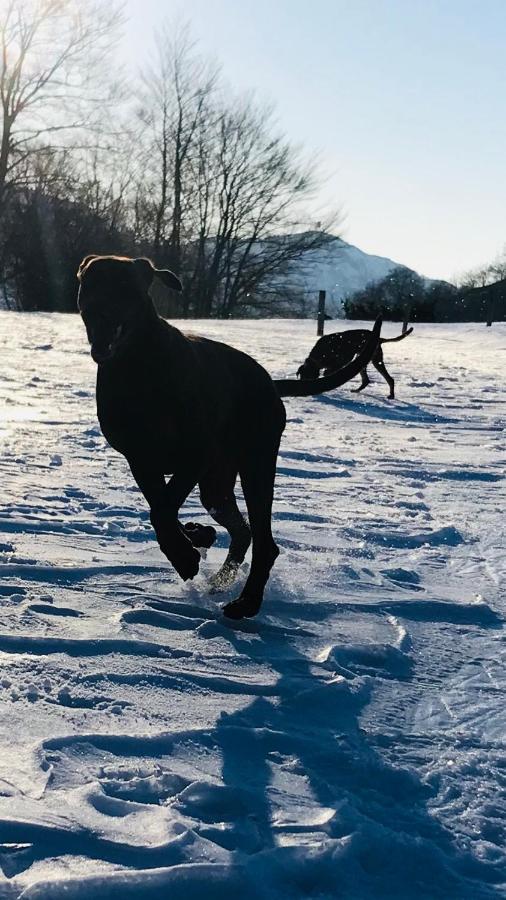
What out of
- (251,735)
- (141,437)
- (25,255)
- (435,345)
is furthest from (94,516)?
(25,255)

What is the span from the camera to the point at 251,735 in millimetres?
2445

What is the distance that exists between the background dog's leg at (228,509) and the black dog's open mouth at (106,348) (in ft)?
2.81

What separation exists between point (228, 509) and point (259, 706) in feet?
4.62

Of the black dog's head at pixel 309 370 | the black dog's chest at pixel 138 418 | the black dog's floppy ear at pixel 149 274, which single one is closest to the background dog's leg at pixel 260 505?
the black dog's chest at pixel 138 418

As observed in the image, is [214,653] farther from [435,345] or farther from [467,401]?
[435,345]

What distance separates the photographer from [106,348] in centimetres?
321

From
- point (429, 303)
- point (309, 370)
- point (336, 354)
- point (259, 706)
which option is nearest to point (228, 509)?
point (259, 706)

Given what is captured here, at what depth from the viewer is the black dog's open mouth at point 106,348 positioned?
318 cm

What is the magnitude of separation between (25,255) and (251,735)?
111ft

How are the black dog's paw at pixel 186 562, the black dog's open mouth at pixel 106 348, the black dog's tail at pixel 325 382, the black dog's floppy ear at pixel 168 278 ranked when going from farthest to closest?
the black dog's tail at pixel 325 382 < the black dog's floppy ear at pixel 168 278 < the black dog's paw at pixel 186 562 < the black dog's open mouth at pixel 106 348

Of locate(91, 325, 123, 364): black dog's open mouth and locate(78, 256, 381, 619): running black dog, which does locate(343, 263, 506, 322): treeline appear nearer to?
locate(78, 256, 381, 619): running black dog

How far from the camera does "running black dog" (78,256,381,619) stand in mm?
3256

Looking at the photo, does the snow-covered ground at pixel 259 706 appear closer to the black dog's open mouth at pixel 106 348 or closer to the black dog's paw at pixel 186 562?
the black dog's paw at pixel 186 562

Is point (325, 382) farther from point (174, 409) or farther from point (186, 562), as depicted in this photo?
point (186, 562)
